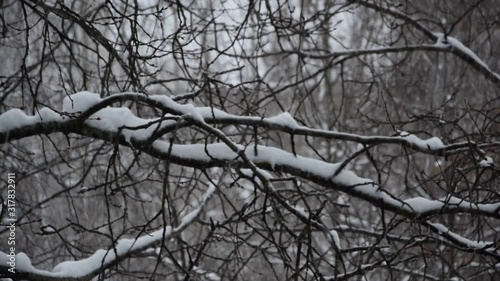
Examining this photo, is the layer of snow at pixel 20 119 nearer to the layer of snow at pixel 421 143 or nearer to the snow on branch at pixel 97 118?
the snow on branch at pixel 97 118

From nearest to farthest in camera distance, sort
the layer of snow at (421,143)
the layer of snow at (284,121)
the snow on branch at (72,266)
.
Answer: the snow on branch at (72,266) < the layer of snow at (284,121) < the layer of snow at (421,143)

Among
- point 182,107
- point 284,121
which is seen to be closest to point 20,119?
point 182,107

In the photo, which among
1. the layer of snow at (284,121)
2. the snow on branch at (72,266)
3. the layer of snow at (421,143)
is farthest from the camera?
the layer of snow at (421,143)

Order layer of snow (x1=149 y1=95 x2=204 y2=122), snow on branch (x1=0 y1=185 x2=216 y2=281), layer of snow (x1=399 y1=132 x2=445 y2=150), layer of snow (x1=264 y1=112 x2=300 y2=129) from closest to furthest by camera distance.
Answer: layer of snow (x1=149 y1=95 x2=204 y2=122) → snow on branch (x1=0 y1=185 x2=216 y2=281) → layer of snow (x1=264 y1=112 x2=300 y2=129) → layer of snow (x1=399 y1=132 x2=445 y2=150)

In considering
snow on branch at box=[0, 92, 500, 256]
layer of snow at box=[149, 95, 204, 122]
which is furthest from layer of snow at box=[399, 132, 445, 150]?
layer of snow at box=[149, 95, 204, 122]

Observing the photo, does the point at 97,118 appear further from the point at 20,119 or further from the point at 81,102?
the point at 20,119

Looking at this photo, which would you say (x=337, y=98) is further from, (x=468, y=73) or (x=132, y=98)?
(x=132, y=98)

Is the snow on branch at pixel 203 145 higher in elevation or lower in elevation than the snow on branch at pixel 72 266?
higher

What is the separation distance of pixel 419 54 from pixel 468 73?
1.19 metres

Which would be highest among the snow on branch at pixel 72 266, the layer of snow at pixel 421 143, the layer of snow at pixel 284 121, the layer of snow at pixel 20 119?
the layer of snow at pixel 421 143

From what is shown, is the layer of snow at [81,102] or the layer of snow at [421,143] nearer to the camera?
the layer of snow at [81,102]

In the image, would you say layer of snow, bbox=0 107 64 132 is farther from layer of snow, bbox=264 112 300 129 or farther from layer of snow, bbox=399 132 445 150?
layer of snow, bbox=399 132 445 150

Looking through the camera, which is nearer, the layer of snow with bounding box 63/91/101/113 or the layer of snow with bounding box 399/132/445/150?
the layer of snow with bounding box 63/91/101/113

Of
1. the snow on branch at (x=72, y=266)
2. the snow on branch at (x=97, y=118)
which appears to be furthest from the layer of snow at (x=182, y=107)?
the snow on branch at (x=72, y=266)
